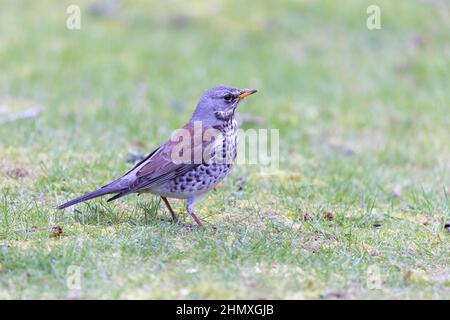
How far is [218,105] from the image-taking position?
6445mm

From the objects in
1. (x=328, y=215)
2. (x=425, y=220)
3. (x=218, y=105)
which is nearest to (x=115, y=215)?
(x=218, y=105)

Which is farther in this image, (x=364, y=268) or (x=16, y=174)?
(x=16, y=174)

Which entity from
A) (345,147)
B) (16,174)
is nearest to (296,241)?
(16,174)

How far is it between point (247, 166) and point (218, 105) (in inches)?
67.0

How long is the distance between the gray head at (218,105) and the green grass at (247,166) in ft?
2.51

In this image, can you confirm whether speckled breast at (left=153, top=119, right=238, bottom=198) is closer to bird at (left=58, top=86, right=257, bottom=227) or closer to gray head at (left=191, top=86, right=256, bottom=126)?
bird at (left=58, top=86, right=257, bottom=227)

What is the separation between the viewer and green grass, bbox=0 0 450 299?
503 centimetres

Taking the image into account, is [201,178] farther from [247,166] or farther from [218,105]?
[247,166]

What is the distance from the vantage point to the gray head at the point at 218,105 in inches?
252

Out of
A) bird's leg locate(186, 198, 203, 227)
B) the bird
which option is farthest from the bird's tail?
bird's leg locate(186, 198, 203, 227)

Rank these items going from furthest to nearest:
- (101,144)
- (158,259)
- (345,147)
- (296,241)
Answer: (345,147), (101,144), (296,241), (158,259)

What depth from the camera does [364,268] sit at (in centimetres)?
525
